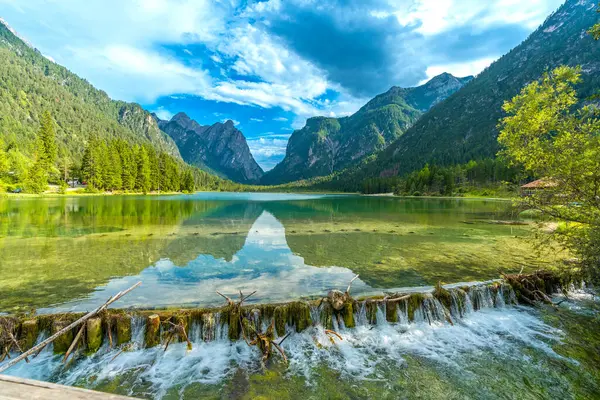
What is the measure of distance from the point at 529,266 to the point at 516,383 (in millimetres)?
14327

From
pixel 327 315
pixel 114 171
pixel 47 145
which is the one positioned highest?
pixel 47 145

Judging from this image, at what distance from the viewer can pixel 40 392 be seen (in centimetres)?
356

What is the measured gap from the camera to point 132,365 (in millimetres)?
8461

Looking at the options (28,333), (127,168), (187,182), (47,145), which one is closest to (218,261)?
(28,333)

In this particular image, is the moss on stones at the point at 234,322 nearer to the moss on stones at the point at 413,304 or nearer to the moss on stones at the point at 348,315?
the moss on stones at the point at 348,315

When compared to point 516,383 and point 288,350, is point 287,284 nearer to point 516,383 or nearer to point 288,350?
point 288,350

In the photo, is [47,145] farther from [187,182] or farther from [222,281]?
[222,281]

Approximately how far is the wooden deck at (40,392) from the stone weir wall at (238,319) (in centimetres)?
581

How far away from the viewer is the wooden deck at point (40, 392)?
3473mm

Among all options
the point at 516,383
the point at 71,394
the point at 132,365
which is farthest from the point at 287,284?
the point at 71,394

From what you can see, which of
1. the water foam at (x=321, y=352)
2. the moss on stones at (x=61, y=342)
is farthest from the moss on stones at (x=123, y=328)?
the moss on stones at (x=61, y=342)

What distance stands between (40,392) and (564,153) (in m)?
15.5

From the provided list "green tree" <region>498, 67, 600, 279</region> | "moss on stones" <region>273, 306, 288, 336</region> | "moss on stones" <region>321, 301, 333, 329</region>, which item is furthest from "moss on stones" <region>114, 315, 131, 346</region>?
"green tree" <region>498, 67, 600, 279</region>

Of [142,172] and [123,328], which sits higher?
[142,172]
